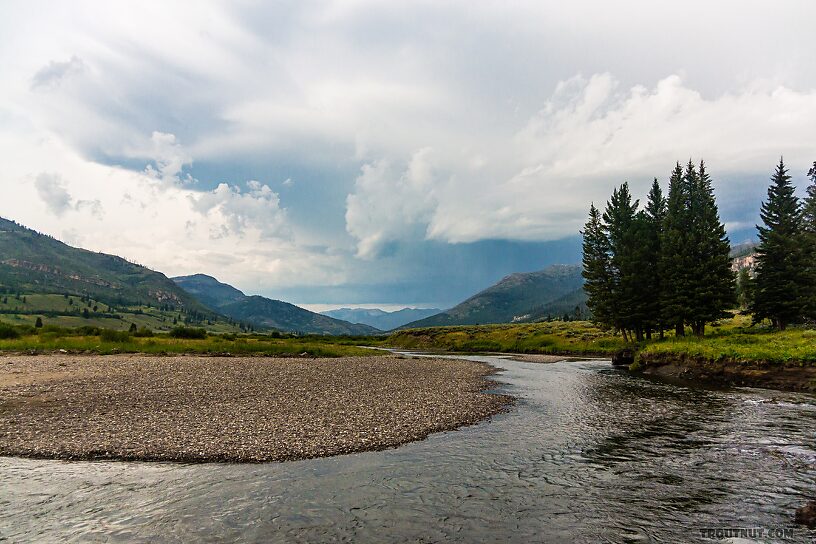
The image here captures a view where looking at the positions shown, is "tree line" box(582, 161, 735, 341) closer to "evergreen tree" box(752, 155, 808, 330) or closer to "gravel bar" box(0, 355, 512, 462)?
"evergreen tree" box(752, 155, 808, 330)

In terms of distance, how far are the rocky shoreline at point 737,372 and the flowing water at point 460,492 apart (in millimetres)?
19560

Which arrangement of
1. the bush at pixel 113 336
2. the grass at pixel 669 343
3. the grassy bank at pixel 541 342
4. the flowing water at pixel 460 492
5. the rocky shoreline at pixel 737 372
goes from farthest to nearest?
the grassy bank at pixel 541 342
the bush at pixel 113 336
the grass at pixel 669 343
the rocky shoreline at pixel 737 372
the flowing water at pixel 460 492

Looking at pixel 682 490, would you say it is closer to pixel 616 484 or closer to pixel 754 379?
pixel 616 484

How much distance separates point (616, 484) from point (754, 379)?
1429 inches

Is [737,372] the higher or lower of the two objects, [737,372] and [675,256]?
the lower

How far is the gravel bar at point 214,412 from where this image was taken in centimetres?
1977

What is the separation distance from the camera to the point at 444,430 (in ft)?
82.7

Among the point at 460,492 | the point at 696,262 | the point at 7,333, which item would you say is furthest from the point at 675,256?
the point at 7,333

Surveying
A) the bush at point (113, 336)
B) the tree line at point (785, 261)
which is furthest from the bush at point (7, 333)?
the tree line at point (785, 261)

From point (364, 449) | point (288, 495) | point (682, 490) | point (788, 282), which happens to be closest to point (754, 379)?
point (788, 282)

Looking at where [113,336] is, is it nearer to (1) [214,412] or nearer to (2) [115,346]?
(2) [115,346]

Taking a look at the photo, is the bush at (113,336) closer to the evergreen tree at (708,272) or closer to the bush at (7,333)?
the bush at (7,333)

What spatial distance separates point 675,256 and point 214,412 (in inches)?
2628

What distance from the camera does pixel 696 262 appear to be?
65.7 metres
